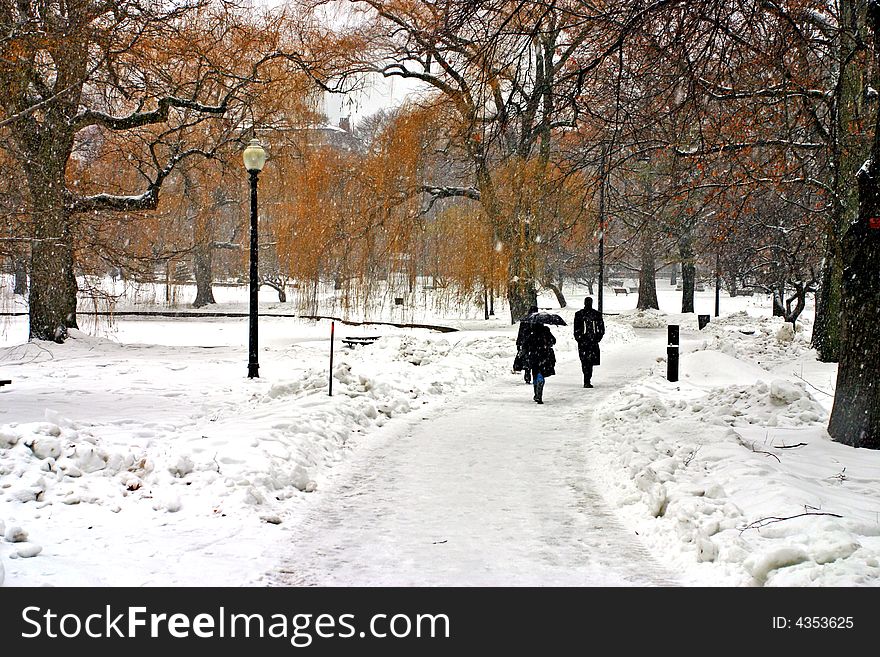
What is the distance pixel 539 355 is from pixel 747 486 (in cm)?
697

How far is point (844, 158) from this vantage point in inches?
630

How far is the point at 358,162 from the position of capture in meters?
26.4

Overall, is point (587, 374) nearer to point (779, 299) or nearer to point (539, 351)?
point (539, 351)

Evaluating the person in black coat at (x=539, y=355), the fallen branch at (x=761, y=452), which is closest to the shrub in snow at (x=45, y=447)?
the fallen branch at (x=761, y=452)

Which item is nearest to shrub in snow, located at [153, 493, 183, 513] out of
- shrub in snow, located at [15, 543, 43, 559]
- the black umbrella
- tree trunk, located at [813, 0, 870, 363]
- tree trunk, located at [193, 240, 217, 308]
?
shrub in snow, located at [15, 543, 43, 559]

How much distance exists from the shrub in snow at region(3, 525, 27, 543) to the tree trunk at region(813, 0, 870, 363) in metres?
11.5

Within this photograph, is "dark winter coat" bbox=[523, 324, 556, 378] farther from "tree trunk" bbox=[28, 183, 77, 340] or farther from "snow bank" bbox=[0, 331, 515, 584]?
"tree trunk" bbox=[28, 183, 77, 340]

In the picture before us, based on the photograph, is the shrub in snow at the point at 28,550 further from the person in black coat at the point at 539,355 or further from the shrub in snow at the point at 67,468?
the person in black coat at the point at 539,355

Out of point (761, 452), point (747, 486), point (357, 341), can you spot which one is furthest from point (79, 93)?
→ point (747, 486)

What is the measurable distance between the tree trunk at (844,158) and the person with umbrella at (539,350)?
4.62 metres

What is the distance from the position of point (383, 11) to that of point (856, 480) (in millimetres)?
21207
